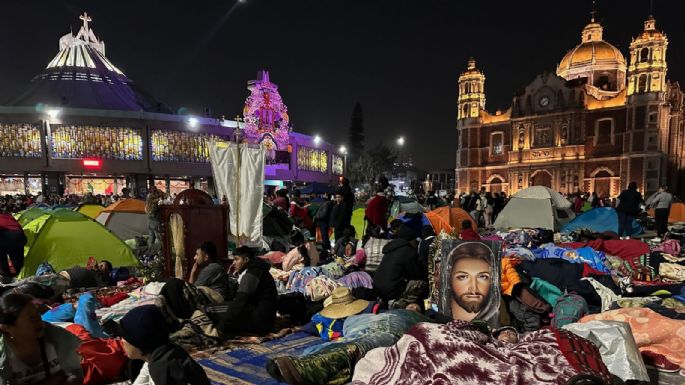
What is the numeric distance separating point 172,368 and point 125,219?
9.49 meters

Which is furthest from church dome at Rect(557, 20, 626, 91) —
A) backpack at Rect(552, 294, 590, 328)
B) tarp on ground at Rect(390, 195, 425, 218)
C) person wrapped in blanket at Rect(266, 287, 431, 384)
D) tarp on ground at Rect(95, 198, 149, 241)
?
person wrapped in blanket at Rect(266, 287, 431, 384)

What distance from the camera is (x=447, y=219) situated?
11523mm

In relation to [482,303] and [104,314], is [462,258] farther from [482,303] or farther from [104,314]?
[104,314]

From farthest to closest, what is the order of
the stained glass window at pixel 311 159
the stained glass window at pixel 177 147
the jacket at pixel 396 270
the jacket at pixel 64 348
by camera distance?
the stained glass window at pixel 311 159, the stained glass window at pixel 177 147, the jacket at pixel 396 270, the jacket at pixel 64 348

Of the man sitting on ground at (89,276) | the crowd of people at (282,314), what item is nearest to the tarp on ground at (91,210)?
the crowd of people at (282,314)

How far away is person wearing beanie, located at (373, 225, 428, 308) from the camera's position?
5832mm

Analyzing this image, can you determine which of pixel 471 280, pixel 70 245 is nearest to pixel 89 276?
pixel 70 245

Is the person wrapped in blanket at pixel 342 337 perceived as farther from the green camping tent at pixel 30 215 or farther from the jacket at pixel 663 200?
the jacket at pixel 663 200

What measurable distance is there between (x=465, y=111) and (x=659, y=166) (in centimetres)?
1831

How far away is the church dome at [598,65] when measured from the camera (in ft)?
131

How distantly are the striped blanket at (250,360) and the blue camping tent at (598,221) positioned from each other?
10.4m

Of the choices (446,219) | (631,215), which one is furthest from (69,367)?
(631,215)

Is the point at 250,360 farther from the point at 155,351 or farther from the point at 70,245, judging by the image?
the point at 70,245

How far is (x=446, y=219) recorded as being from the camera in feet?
37.8
